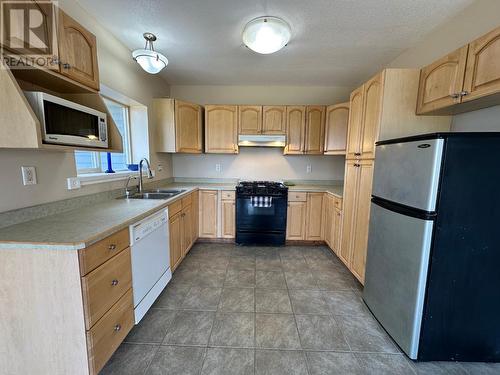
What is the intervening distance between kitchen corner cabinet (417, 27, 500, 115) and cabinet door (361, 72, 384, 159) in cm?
31

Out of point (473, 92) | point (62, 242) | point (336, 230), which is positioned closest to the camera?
point (62, 242)

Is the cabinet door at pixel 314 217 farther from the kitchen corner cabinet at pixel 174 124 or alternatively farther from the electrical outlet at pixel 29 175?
the electrical outlet at pixel 29 175

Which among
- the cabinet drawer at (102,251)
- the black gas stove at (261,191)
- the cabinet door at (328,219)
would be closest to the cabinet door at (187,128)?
the black gas stove at (261,191)

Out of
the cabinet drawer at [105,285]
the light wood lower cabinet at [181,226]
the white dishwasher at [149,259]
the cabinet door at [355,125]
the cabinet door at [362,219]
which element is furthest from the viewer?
the light wood lower cabinet at [181,226]

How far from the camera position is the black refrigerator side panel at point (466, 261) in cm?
125

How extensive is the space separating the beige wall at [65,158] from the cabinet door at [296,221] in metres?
2.27

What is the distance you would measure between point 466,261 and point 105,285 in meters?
2.16

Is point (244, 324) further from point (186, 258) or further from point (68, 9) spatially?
point (68, 9)

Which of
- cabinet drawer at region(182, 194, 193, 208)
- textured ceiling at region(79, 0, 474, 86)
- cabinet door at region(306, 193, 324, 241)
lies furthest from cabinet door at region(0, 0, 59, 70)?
cabinet door at region(306, 193, 324, 241)

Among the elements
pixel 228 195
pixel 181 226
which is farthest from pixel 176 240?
pixel 228 195

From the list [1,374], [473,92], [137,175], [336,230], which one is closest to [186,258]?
[137,175]

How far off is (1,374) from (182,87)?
3.64 meters

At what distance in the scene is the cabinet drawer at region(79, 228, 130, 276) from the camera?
109 cm

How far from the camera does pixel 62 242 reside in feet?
3.43
